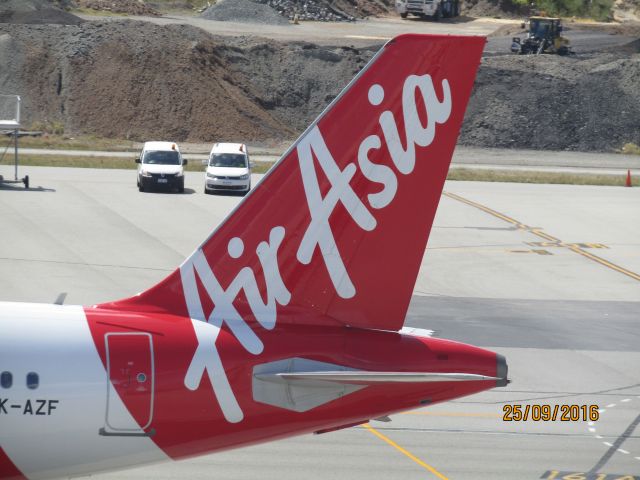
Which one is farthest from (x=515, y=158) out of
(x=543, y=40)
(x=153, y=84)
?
(x=153, y=84)

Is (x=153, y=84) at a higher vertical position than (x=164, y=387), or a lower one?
lower

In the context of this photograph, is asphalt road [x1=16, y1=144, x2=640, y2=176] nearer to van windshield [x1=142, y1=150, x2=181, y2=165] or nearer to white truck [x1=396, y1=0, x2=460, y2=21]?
van windshield [x1=142, y1=150, x2=181, y2=165]

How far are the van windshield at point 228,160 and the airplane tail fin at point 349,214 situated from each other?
4006 cm

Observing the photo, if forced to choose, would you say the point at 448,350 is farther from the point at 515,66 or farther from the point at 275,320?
the point at 515,66

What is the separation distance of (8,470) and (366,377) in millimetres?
4393

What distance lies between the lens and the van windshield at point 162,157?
5310 centimetres

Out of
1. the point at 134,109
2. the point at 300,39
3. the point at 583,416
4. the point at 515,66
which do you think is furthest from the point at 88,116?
the point at 583,416

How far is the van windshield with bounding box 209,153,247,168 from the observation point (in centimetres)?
5334

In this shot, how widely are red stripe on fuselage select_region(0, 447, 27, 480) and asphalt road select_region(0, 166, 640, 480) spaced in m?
4.79

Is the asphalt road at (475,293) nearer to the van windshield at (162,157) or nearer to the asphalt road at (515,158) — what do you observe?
the van windshield at (162,157)

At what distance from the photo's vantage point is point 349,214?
13.3 metres

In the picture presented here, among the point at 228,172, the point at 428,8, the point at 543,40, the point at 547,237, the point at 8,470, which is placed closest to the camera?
the point at 8,470

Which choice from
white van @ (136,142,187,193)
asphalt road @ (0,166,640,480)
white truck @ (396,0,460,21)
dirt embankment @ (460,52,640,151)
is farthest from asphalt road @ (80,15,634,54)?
white van @ (136,142,187,193)

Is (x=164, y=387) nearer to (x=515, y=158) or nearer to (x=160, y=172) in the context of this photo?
(x=160, y=172)
